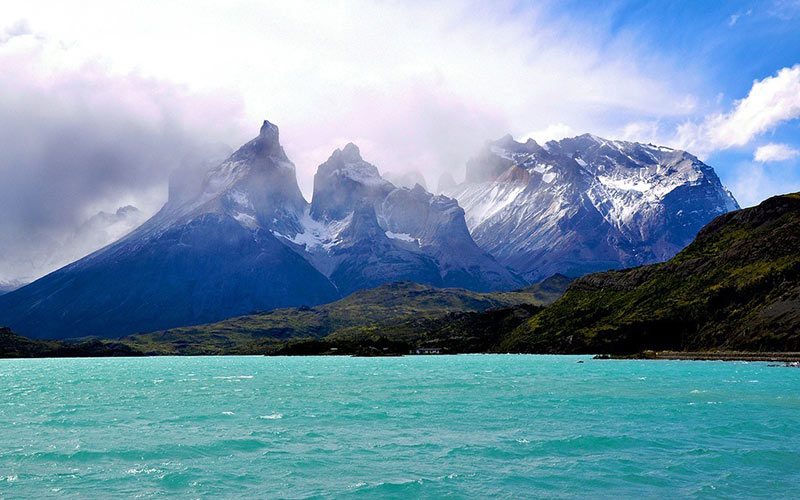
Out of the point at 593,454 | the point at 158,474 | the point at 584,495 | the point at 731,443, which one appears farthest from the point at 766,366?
the point at 158,474

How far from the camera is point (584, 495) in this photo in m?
41.4

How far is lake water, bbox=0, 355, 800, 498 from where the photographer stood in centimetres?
4441

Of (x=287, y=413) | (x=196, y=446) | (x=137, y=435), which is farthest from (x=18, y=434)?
(x=287, y=413)

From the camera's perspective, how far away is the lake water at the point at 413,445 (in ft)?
146

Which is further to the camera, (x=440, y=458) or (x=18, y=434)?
(x=18, y=434)

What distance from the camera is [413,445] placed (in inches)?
2371

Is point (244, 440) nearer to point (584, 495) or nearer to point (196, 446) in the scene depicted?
point (196, 446)

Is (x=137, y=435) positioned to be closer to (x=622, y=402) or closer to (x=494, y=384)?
(x=622, y=402)

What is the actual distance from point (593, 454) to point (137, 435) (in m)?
47.1

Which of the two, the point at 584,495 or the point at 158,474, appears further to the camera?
the point at 158,474

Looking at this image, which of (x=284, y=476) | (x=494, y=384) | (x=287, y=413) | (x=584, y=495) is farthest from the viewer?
(x=494, y=384)

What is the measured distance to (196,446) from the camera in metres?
60.8

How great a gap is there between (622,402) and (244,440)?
5742 cm

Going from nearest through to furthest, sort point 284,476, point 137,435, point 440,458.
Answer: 1. point 284,476
2. point 440,458
3. point 137,435
